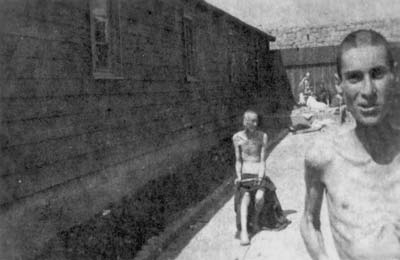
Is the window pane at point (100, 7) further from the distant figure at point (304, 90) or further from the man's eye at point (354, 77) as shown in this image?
the distant figure at point (304, 90)

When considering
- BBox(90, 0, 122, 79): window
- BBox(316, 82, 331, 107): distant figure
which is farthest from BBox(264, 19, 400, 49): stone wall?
BBox(90, 0, 122, 79): window

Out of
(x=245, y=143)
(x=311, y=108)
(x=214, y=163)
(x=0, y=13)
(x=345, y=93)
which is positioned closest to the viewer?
(x=345, y=93)

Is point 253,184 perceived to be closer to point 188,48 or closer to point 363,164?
point 363,164

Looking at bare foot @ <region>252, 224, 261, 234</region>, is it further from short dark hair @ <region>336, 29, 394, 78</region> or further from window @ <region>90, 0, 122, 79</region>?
short dark hair @ <region>336, 29, 394, 78</region>

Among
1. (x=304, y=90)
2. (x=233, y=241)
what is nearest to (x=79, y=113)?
(x=233, y=241)

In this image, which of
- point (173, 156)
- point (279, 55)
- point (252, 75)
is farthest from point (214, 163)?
point (279, 55)

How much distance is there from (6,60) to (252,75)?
14531 millimetres

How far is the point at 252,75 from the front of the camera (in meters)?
18.9

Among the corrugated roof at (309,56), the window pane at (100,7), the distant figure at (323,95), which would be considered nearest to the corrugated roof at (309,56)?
the corrugated roof at (309,56)

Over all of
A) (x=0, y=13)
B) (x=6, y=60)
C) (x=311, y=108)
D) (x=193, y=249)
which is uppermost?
(x=0, y=13)

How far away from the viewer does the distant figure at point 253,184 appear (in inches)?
247

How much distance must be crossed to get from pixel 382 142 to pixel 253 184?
445 cm

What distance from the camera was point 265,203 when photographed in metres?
6.43

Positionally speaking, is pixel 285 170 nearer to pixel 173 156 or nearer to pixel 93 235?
pixel 173 156
